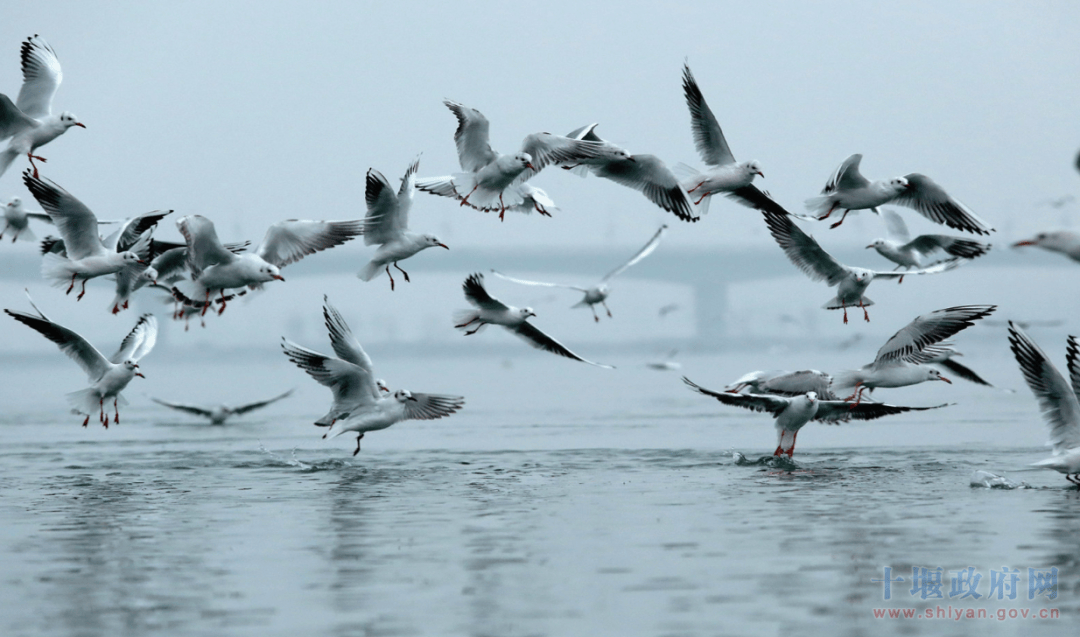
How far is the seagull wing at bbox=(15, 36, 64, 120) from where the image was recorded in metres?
15.1

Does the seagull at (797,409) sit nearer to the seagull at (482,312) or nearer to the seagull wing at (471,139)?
the seagull at (482,312)

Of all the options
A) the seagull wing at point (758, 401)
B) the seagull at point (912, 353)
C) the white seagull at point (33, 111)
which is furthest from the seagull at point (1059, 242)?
the white seagull at point (33, 111)

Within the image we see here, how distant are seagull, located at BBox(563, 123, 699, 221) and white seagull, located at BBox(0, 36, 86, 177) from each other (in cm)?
583

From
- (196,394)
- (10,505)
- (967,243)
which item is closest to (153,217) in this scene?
(10,505)

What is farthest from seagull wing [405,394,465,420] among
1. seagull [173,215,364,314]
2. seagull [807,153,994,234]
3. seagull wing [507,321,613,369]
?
seagull [807,153,994,234]

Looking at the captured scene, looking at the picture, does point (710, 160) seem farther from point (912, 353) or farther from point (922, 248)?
point (922, 248)

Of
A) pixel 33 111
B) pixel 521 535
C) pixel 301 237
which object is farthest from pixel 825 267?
pixel 33 111

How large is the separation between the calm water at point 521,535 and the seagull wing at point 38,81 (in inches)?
Result: 174

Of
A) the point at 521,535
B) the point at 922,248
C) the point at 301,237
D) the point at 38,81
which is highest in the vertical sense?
the point at 38,81

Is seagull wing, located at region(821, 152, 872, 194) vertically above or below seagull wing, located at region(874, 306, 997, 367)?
above

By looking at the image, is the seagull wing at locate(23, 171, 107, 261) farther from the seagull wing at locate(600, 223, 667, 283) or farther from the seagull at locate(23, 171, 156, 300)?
the seagull wing at locate(600, 223, 667, 283)

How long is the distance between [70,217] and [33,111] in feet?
6.18

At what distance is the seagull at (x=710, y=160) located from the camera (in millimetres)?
14008

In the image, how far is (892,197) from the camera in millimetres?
14695
